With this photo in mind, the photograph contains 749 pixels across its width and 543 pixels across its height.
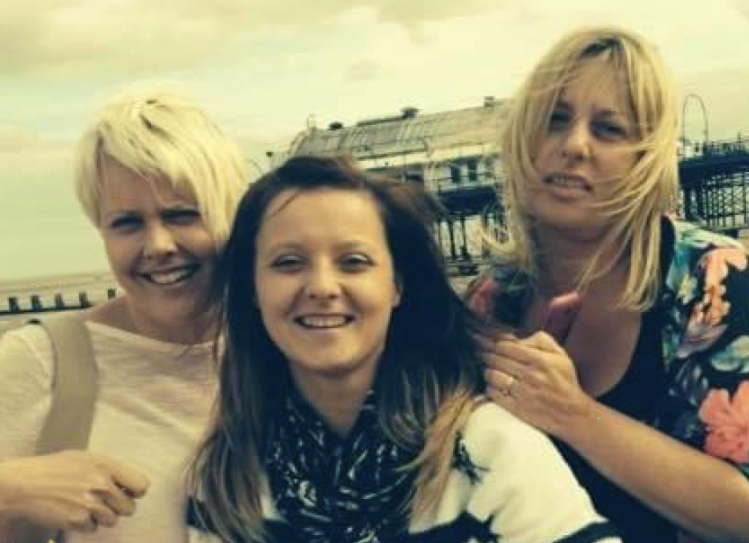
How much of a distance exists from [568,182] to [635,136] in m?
0.21

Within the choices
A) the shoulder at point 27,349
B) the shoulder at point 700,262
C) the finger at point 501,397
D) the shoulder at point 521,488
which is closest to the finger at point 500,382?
the finger at point 501,397

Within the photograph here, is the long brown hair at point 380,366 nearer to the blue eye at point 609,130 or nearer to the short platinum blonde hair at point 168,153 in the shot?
the short platinum blonde hair at point 168,153

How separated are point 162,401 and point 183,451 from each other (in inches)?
6.4

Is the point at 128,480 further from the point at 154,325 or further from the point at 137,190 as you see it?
the point at 137,190

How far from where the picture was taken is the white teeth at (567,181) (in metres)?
2.86

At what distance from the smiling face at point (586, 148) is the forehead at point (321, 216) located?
556mm

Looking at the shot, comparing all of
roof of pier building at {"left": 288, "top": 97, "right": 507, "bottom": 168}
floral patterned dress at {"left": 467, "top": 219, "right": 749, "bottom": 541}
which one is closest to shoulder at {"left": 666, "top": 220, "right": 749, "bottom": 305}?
floral patterned dress at {"left": 467, "top": 219, "right": 749, "bottom": 541}

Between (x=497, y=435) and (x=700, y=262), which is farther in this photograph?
(x=700, y=262)

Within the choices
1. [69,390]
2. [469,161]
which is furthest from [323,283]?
[469,161]

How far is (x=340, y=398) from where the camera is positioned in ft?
8.59

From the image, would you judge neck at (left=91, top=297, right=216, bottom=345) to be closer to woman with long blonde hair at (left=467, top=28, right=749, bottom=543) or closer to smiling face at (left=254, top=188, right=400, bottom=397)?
smiling face at (left=254, top=188, right=400, bottom=397)

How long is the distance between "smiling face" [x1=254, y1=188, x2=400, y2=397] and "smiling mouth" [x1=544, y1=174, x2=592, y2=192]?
0.55 metres

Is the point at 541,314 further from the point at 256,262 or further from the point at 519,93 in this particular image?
the point at 256,262

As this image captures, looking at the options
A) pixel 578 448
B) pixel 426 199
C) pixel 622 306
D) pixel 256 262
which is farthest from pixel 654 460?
pixel 256 262
